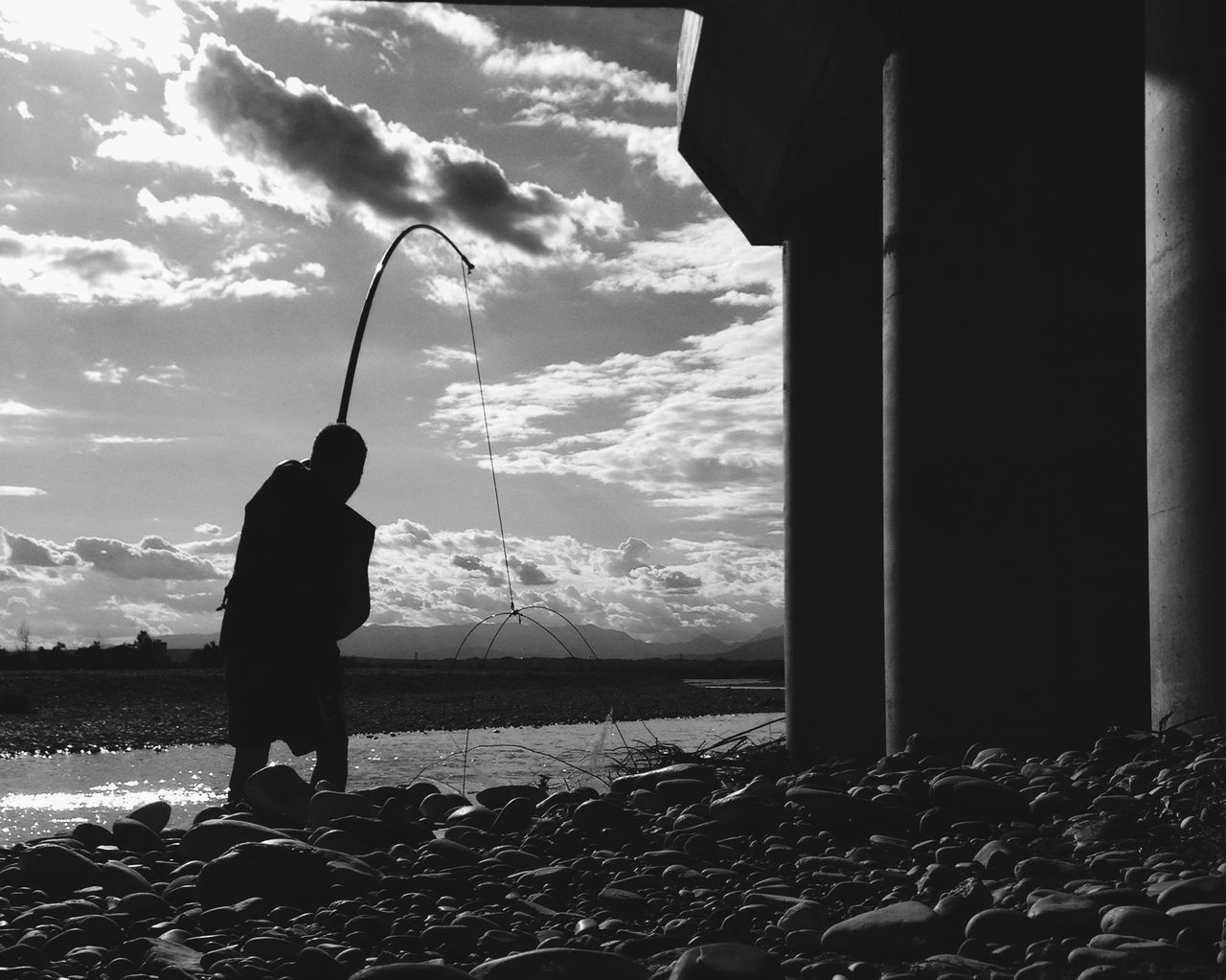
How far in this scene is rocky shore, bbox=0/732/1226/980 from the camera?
229 centimetres

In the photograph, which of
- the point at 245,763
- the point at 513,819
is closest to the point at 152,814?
the point at 245,763

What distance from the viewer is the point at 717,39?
687 centimetres

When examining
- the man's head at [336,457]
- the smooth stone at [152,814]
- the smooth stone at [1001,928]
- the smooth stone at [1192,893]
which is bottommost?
the smooth stone at [152,814]

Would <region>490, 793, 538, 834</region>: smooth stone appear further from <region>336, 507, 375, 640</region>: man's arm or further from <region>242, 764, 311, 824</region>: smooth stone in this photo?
<region>336, 507, 375, 640</region>: man's arm

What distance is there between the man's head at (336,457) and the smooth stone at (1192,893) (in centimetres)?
338

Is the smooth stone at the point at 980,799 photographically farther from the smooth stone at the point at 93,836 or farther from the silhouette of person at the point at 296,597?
the smooth stone at the point at 93,836

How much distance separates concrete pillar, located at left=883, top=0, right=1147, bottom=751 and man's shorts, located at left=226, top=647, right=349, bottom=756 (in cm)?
243

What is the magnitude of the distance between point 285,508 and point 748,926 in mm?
2777

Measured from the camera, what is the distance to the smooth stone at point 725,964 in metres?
2.19

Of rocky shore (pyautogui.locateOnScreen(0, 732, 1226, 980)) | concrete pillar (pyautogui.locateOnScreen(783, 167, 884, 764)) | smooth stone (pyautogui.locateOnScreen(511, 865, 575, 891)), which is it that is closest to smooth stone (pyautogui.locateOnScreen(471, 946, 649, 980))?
rocky shore (pyautogui.locateOnScreen(0, 732, 1226, 980))

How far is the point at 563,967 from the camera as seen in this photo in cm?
226

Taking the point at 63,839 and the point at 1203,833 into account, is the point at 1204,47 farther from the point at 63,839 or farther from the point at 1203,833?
the point at 63,839

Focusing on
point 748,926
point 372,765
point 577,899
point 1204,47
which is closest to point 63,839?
point 577,899

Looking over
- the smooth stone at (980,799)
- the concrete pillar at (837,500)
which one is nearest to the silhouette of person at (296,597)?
the smooth stone at (980,799)
